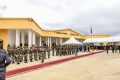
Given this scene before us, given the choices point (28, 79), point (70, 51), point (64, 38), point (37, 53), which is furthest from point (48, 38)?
point (28, 79)

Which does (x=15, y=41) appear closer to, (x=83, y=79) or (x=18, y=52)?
(x=18, y=52)

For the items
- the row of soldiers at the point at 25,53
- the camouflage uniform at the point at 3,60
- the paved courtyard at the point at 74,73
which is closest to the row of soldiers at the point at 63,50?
the row of soldiers at the point at 25,53

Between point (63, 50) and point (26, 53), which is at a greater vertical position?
point (63, 50)

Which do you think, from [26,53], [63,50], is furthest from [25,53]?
[63,50]

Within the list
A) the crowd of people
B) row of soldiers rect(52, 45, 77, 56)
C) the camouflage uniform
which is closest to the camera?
the camouflage uniform

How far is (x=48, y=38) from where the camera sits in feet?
239

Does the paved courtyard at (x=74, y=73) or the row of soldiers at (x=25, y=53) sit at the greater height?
the row of soldiers at (x=25, y=53)

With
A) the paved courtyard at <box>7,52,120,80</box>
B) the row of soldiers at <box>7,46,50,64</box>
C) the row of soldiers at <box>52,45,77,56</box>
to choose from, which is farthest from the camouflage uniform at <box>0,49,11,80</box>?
Answer: the row of soldiers at <box>52,45,77,56</box>

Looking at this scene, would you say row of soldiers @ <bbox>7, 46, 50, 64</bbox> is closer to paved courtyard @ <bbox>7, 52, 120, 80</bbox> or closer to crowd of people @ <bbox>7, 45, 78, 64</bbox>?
crowd of people @ <bbox>7, 45, 78, 64</bbox>

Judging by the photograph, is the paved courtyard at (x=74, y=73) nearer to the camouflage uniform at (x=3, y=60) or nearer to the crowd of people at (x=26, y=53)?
the crowd of people at (x=26, y=53)

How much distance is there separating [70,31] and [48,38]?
2378 cm

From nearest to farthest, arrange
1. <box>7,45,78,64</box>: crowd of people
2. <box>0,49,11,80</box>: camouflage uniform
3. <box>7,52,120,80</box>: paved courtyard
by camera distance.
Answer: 1. <box>0,49,11,80</box>: camouflage uniform
2. <box>7,52,120,80</box>: paved courtyard
3. <box>7,45,78,64</box>: crowd of people

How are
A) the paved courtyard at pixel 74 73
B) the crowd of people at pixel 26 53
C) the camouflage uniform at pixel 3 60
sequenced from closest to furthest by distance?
the camouflage uniform at pixel 3 60 → the paved courtyard at pixel 74 73 → the crowd of people at pixel 26 53

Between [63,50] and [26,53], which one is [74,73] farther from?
[63,50]
